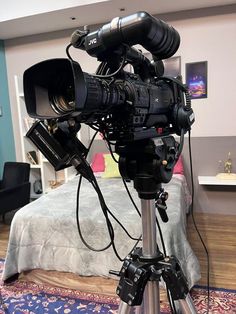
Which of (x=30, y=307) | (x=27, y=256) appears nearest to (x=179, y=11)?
(x=27, y=256)

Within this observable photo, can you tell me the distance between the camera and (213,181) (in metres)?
2.85

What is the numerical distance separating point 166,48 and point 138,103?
214mm

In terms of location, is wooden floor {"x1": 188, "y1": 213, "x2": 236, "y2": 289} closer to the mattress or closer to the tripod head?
the mattress

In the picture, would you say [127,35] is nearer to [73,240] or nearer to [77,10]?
[73,240]

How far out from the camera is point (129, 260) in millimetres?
856

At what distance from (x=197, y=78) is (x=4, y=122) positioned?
8.09 ft

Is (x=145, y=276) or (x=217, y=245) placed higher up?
(x=145, y=276)

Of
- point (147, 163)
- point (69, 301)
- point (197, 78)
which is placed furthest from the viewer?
point (197, 78)

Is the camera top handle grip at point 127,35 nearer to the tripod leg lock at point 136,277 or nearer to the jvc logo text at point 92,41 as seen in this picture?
the jvc logo text at point 92,41

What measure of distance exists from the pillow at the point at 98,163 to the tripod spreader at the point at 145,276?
2.25 meters

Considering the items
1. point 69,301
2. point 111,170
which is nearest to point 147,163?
point 69,301

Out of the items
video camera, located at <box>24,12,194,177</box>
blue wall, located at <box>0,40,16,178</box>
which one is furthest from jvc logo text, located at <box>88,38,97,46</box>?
blue wall, located at <box>0,40,16,178</box>

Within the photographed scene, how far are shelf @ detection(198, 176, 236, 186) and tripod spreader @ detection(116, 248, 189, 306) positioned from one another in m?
2.12

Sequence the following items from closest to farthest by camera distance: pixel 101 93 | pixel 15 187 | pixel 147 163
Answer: pixel 101 93 → pixel 147 163 → pixel 15 187
